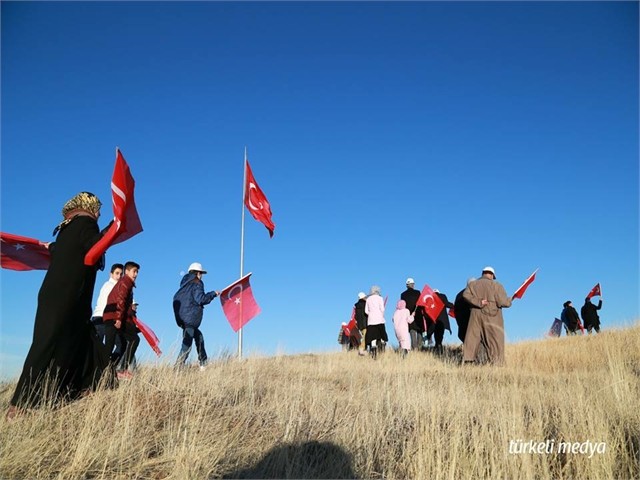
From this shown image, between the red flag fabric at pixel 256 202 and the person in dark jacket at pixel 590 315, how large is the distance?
1534 cm

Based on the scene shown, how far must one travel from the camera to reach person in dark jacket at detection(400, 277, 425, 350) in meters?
17.2

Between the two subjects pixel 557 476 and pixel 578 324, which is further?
pixel 578 324

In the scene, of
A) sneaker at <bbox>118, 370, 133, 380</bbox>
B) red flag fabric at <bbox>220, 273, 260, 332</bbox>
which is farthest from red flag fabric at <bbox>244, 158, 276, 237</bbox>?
sneaker at <bbox>118, 370, 133, 380</bbox>

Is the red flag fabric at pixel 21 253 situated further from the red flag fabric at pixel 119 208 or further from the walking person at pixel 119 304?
the red flag fabric at pixel 119 208

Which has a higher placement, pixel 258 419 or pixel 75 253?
pixel 75 253

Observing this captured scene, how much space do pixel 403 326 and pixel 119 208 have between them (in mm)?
11907

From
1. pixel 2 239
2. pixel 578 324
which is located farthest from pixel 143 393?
pixel 578 324

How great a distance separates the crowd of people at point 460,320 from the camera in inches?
491

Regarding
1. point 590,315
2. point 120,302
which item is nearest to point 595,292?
point 590,315

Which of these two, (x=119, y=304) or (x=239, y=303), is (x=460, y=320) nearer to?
(x=239, y=303)

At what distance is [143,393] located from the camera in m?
6.05

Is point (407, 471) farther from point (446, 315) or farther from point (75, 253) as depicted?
point (446, 315)

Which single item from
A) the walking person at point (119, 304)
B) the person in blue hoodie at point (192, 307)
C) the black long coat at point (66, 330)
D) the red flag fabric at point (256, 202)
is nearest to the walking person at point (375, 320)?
the red flag fabric at point (256, 202)

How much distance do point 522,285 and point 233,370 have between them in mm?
8501
